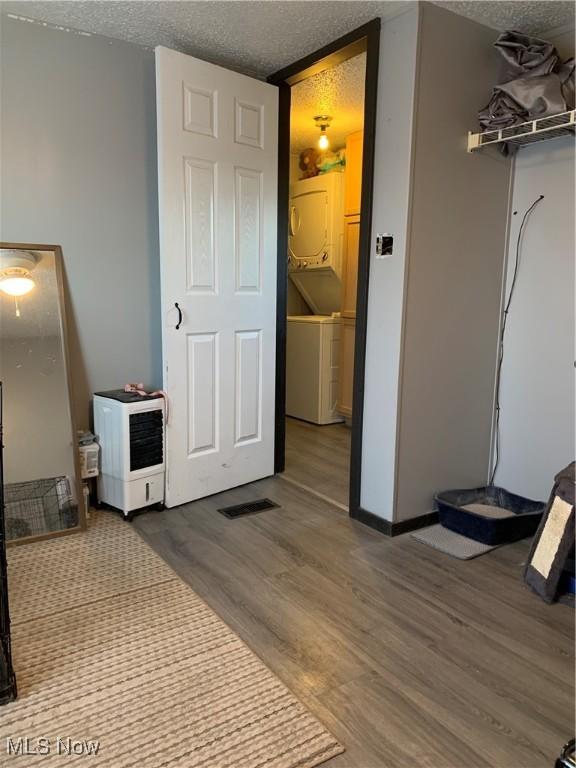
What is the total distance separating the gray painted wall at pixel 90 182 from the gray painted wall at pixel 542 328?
1857mm

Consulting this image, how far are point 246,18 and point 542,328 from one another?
6.38 ft

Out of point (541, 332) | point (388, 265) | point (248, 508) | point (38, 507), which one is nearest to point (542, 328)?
point (541, 332)

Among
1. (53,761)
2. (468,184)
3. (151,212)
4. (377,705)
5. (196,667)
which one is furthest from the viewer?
(151,212)

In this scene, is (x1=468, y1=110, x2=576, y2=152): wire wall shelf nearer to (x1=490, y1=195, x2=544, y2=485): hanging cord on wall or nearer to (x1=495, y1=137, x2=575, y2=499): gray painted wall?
(x1=495, y1=137, x2=575, y2=499): gray painted wall

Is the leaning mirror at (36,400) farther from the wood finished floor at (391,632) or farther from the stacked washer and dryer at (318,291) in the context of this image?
the stacked washer and dryer at (318,291)

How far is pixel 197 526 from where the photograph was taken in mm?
2637

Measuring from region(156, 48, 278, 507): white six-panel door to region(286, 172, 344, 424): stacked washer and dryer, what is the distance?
4.56 feet

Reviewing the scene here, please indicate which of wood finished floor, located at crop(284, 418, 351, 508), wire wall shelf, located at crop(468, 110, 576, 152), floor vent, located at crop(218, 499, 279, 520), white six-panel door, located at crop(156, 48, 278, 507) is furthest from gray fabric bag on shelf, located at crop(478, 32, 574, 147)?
floor vent, located at crop(218, 499, 279, 520)

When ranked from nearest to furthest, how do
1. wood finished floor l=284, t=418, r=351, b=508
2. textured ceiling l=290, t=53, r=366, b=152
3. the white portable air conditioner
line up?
the white portable air conditioner → textured ceiling l=290, t=53, r=366, b=152 → wood finished floor l=284, t=418, r=351, b=508

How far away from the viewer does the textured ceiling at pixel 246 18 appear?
225cm

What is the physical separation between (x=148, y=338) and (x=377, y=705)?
2.07 metres

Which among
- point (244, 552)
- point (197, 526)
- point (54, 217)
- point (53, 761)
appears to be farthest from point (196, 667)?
point (54, 217)

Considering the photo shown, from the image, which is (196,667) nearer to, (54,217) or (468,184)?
(54,217)

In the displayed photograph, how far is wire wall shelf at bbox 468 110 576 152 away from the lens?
2201 mm
